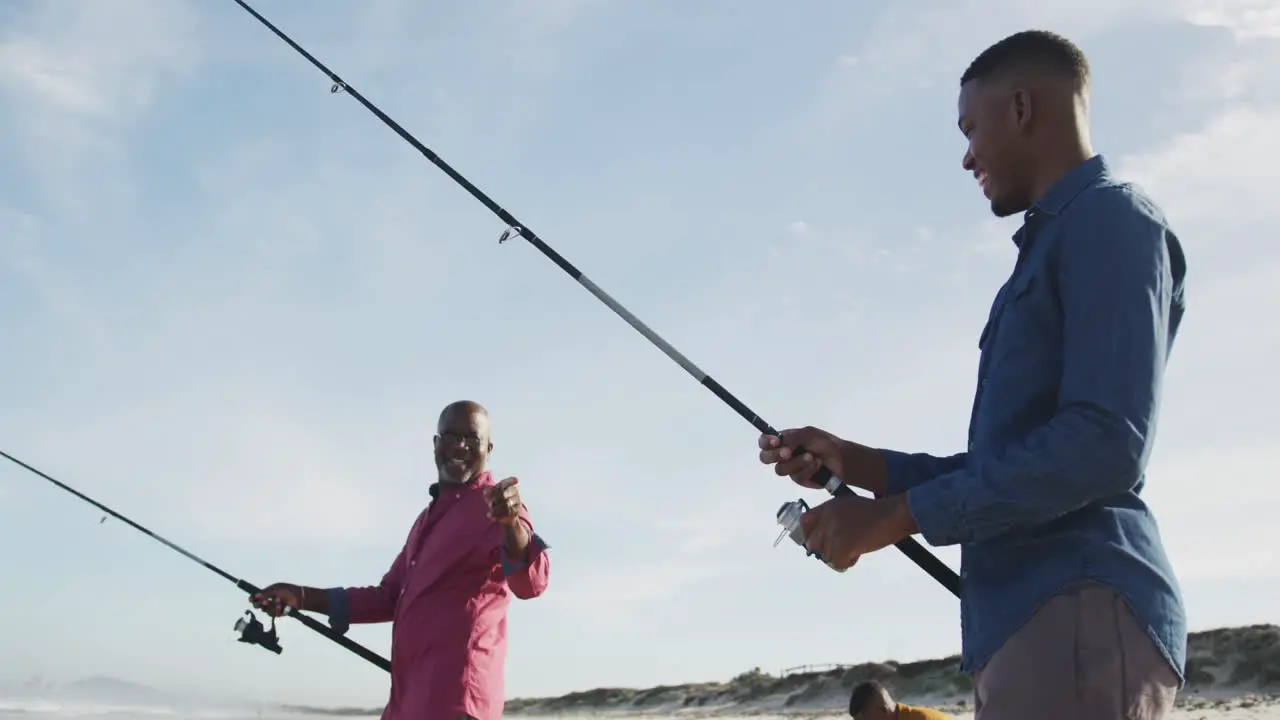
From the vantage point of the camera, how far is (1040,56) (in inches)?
101

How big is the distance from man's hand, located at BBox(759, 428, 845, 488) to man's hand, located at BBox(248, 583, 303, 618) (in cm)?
370

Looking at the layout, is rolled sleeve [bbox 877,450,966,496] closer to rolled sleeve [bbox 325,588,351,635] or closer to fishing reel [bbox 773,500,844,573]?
fishing reel [bbox 773,500,844,573]

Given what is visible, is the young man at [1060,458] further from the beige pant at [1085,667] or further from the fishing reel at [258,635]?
the fishing reel at [258,635]

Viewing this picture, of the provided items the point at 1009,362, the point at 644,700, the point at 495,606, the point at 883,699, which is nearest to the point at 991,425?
the point at 1009,362

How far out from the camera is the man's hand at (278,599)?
235 inches

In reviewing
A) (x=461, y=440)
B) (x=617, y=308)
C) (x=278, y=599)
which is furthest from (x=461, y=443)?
(x=617, y=308)

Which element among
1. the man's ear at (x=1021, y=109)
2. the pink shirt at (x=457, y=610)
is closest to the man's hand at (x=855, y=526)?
the man's ear at (x=1021, y=109)

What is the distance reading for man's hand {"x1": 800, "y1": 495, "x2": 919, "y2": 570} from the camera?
2373 millimetres

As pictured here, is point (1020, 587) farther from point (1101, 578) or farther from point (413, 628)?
point (413, 628)

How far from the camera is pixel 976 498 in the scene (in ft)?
7.48

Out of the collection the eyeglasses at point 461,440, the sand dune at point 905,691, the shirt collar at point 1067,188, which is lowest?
the sand dune at point 905,691

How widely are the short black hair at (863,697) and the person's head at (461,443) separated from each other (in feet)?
8.71

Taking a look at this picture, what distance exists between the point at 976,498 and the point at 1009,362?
0.29m

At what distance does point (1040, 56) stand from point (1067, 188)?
266mm
